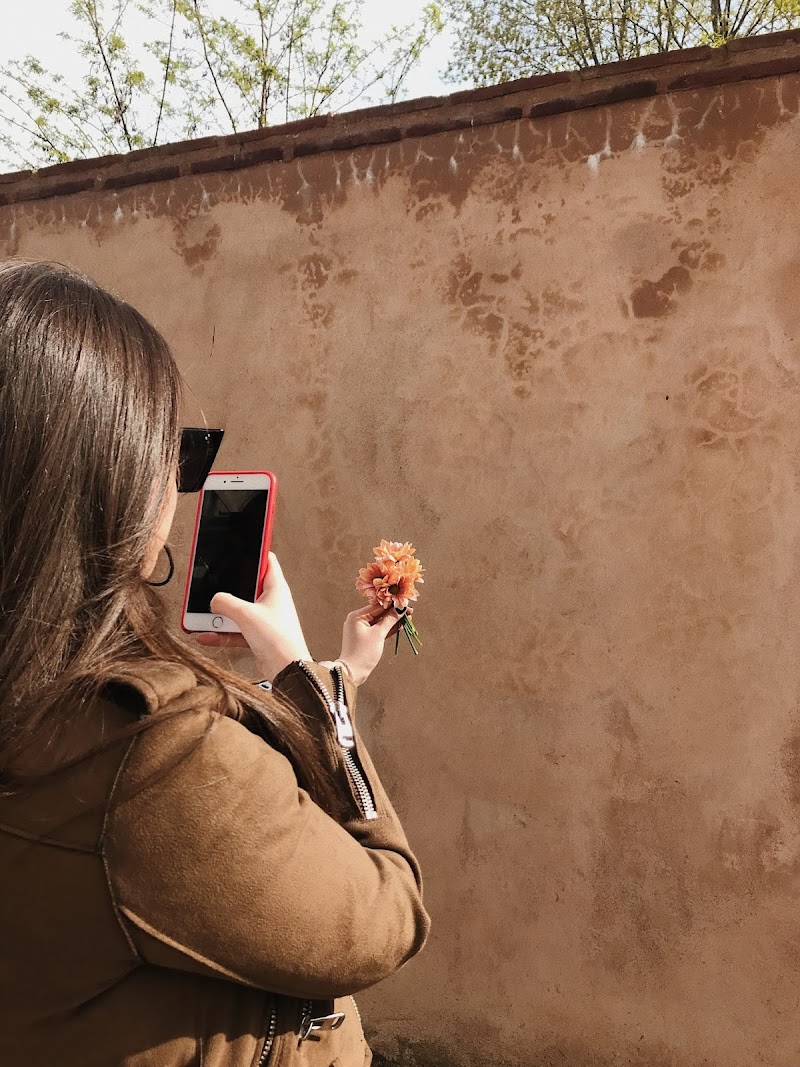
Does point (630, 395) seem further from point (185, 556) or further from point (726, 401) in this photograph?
point (185, 556)

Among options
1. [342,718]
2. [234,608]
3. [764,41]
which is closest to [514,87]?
[764,41]

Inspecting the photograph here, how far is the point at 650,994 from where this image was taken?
286 cm

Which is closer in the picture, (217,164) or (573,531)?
(573,531)

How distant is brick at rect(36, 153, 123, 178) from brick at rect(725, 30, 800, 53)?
2.21m

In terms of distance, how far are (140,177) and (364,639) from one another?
2.81 m

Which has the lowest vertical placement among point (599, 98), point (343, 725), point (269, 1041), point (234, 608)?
point (269, 1041)

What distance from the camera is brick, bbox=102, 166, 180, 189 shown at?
370cm

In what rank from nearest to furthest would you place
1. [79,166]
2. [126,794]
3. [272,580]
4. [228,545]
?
[126,794]
[272,580]
[228,545]
[79,166]

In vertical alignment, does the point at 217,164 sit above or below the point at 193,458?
above

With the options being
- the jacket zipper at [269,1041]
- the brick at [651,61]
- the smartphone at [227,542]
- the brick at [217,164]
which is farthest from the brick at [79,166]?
the jacket zipper at [269,1041]

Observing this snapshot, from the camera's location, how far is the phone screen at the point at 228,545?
194 cm

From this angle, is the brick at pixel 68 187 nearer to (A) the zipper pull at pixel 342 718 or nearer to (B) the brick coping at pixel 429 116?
(B) the brick coping at pixel 429 116

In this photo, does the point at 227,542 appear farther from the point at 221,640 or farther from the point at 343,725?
the point at 343,725

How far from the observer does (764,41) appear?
283 cm
